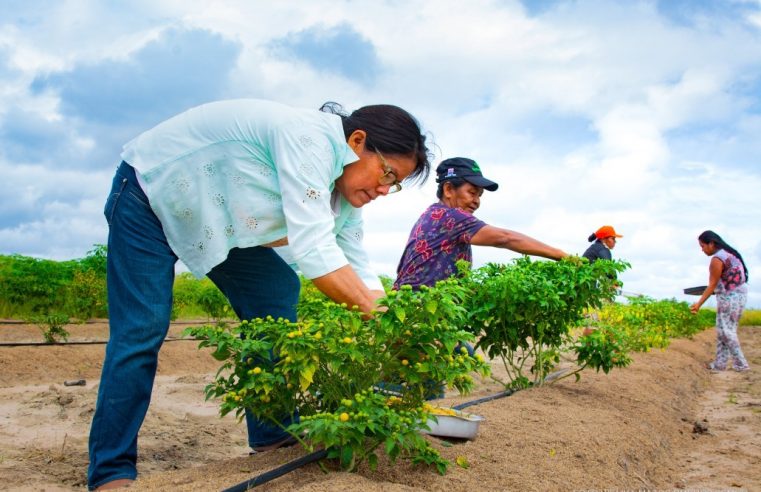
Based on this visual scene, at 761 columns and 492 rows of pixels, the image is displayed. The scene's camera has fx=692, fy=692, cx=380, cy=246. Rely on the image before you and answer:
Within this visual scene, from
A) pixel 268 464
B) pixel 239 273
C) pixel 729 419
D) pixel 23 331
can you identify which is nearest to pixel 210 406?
pixel 239 273

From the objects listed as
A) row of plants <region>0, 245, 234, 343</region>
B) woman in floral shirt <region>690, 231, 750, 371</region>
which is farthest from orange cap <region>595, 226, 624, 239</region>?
row of plants <region>0, 245, 234, 343</region>

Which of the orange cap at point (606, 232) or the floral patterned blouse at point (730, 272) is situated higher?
the orange cap at point (606, 232)

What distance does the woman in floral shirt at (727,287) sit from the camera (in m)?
9.49

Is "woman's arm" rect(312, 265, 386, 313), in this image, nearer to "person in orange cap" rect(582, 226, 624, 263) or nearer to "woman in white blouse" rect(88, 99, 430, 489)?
"woman in white blouse" rect(88, 99, 430, 489)

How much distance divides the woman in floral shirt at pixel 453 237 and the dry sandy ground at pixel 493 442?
3.15 ft

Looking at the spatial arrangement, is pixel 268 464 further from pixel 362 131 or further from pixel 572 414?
pixel 572 414

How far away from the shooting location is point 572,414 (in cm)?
425

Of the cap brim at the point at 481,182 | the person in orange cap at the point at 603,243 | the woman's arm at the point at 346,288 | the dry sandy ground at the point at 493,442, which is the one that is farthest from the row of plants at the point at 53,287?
the woman's arm at the point at 346,288

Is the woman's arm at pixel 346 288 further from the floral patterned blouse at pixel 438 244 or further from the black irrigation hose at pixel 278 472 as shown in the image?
the floral patterned blouse at pixel 438 244

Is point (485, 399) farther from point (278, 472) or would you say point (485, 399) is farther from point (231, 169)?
point (231, 169)

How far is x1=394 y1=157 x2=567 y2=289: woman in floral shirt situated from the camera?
4.41 metres

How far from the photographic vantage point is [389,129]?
2.67 m

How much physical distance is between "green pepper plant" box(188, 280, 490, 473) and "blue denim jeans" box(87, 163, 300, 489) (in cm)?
36

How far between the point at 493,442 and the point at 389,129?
1615 mm
